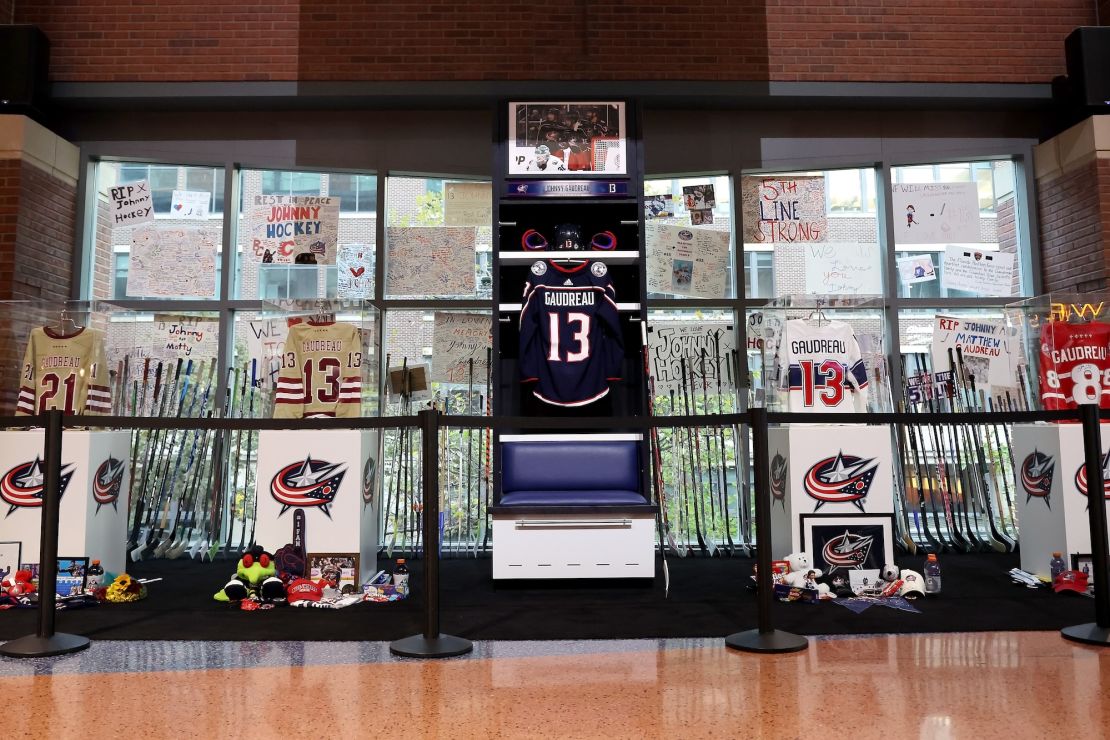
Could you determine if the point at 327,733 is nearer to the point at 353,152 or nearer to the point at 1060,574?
the point at 1060,574

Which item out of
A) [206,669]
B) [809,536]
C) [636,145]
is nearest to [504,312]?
[636,145]

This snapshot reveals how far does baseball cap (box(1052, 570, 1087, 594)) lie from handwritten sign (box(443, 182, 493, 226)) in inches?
164

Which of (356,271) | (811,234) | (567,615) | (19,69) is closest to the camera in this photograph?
(567,615)

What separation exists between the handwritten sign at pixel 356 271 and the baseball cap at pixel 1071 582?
4.56 metres

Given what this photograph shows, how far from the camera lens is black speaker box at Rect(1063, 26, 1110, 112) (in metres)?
5.43

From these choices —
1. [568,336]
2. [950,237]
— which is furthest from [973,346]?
[568,336]

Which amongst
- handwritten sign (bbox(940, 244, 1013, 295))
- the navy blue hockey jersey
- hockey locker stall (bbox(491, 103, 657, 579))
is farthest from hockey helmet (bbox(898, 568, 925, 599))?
handwritten sign (bbox(940, 244, 1013, 295))

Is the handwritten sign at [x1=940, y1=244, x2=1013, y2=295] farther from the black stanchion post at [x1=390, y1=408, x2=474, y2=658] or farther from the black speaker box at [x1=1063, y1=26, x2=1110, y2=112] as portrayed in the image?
the black stanchion post at [x1=390, y1=408, x2=474, y2=658]

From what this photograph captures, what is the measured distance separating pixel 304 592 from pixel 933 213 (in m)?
5.02

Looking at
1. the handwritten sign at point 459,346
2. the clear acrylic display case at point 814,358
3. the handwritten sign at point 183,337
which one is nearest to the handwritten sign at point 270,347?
the handwritten sign at point 183,337

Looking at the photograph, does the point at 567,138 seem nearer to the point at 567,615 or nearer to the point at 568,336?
the point at 568,336

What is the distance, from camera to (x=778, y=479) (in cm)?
467

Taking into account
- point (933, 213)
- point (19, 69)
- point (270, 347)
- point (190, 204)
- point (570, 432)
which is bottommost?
point (570, 432)

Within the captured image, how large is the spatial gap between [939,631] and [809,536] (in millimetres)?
1062
